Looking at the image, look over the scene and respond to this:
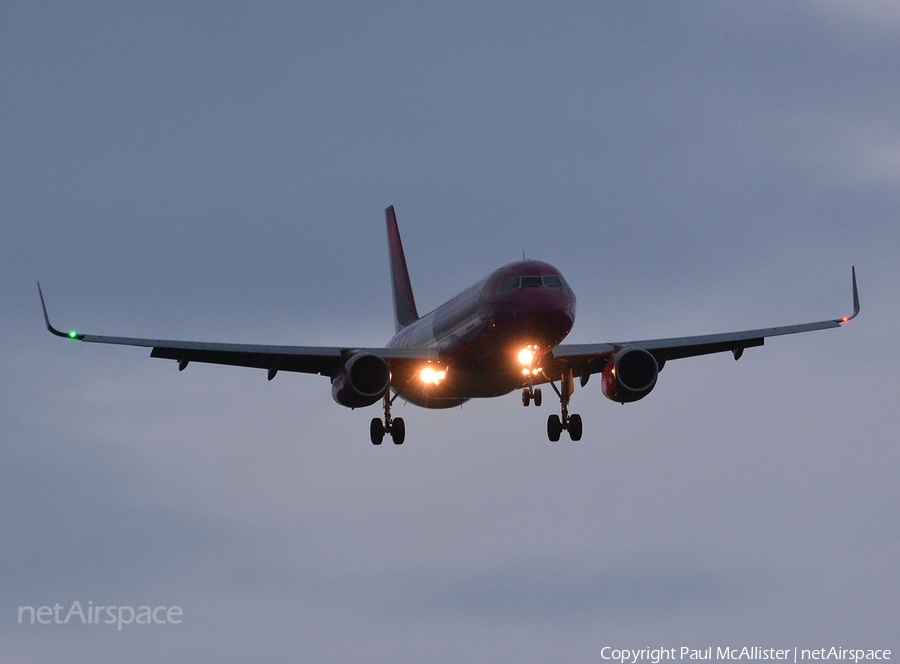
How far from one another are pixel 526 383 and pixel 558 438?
365 cm

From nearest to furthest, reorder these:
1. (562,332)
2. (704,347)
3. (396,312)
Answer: (562,332), (704,347), (396,312)

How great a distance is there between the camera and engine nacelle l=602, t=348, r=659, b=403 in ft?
179

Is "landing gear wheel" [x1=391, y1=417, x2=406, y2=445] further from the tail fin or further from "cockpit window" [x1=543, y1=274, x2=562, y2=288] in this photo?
the tail fin

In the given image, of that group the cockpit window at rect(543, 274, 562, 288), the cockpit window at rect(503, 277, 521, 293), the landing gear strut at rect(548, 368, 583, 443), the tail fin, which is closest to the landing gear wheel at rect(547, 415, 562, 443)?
the landing gear strut at rect(548, 368, 583, 443)

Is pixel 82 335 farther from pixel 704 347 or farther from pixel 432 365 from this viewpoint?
pixel 704 347

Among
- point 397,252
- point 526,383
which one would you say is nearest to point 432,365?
point 526,383

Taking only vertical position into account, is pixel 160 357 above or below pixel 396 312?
below

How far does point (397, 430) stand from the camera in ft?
191

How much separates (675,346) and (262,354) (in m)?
15.5

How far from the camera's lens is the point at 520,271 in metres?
51.5

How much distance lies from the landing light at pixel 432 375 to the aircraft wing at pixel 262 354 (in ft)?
1.73

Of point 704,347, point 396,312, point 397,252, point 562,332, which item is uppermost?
point 397,252

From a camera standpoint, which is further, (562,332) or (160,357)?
(160,357)

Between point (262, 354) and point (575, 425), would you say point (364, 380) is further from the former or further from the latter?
point (575, 425)
